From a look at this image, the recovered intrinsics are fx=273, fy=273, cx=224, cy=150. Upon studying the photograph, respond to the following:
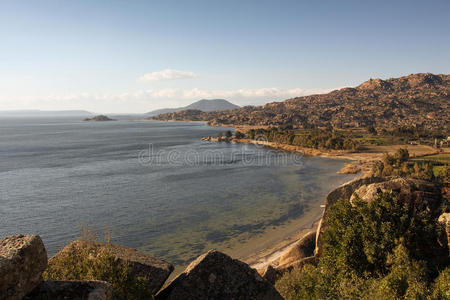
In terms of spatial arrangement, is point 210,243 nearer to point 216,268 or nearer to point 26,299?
point 216,268

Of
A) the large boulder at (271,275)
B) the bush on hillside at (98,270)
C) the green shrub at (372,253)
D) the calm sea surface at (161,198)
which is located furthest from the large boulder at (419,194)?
the calm sea surface at (161,198)

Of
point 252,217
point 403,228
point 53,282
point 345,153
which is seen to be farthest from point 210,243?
point 345,153

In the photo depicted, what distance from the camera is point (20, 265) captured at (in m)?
6.84

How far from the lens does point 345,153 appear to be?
118375mm

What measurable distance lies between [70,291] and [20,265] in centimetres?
153

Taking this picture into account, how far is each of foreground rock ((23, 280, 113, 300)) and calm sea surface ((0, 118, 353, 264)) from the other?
92.6 feet

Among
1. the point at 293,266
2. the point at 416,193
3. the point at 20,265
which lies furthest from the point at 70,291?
the point at 416,193

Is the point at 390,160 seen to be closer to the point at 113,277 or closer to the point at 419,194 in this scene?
the point at 419,194

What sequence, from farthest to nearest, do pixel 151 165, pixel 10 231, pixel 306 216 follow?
pixel 151 165 → pixel 306 216 → pixel 10 231

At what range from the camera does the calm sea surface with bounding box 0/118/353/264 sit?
41500 mm

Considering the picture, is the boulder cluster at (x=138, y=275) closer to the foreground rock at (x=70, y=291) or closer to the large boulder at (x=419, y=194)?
the foreground rock at (x=70, y=291)

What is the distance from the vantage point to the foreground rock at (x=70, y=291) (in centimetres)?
739

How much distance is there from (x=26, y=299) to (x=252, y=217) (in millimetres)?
43304

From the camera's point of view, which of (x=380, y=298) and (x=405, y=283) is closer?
(x=380, y=298)
